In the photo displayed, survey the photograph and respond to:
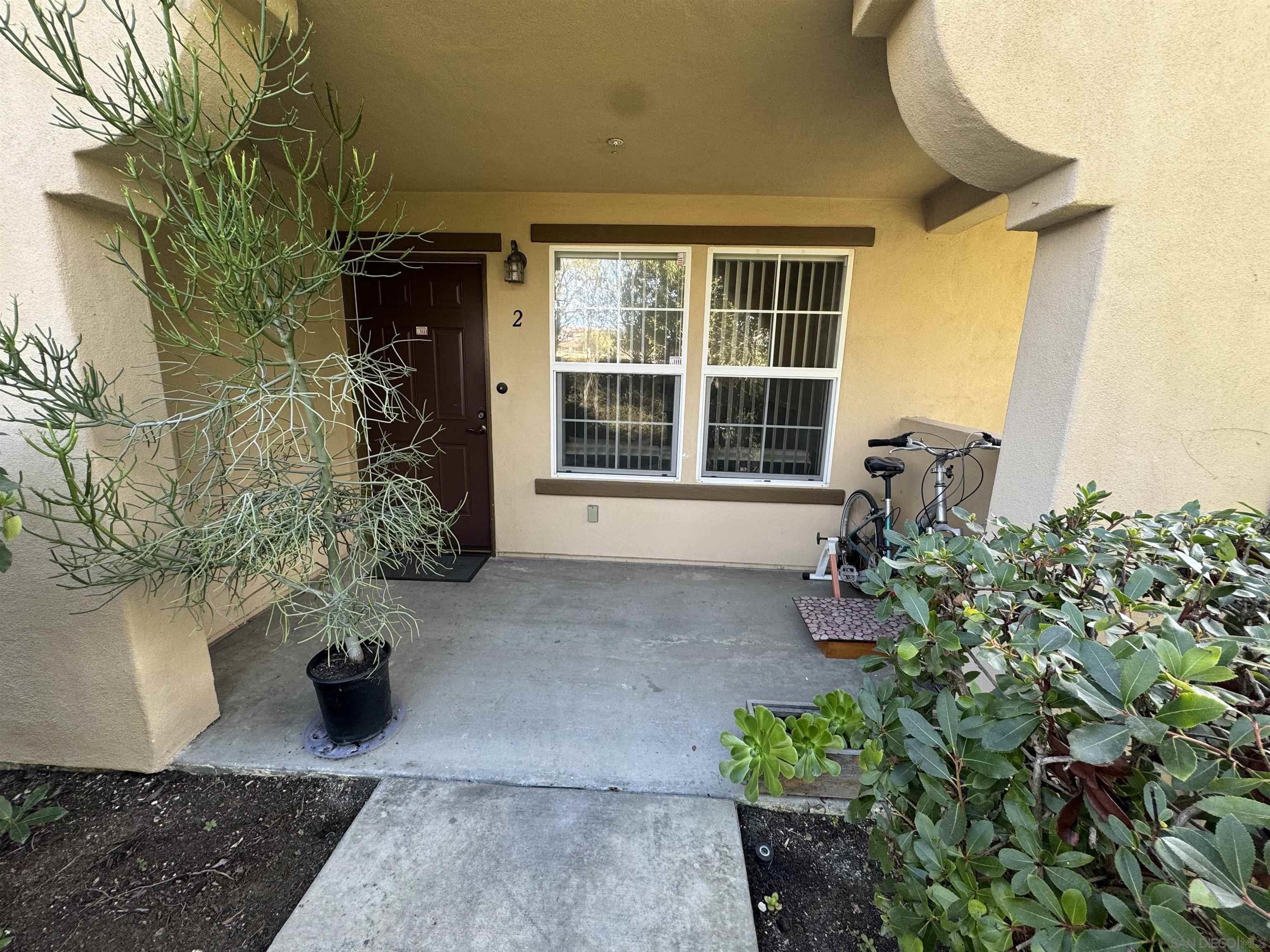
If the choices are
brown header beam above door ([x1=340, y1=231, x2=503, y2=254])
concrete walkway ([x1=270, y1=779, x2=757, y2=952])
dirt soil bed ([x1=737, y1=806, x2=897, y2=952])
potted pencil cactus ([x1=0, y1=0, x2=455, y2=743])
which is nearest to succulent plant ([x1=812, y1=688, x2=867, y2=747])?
dirt soil bed ([x1=737, y1=806, x2=897, y2=952])

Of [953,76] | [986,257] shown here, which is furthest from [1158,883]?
[986,257]

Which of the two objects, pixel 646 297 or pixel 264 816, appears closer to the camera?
pixel 264 816

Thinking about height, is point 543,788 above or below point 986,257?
below

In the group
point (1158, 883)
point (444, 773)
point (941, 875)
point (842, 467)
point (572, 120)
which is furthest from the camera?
point (842, 467)

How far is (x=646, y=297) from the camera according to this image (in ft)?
11.1

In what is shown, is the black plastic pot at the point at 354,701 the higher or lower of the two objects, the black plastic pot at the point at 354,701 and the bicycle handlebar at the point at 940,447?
the lower

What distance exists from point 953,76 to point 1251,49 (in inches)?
28.8

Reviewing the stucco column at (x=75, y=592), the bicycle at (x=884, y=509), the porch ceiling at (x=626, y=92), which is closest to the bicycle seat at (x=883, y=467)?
the bicycle at (x=884, y=509)

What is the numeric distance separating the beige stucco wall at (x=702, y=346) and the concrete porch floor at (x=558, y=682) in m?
0.42

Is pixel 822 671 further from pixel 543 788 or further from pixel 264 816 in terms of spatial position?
pixel 264 816

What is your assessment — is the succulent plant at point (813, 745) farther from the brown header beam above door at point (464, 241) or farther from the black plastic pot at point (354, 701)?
the brown header beam above door at point (464, 241)

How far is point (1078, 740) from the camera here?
58 centimetres

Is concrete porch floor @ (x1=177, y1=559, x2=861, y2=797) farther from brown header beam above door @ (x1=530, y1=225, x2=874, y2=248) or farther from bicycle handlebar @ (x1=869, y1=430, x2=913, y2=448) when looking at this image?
brown header beam above door @ (x1=530, y1=225, x2=874, y2=248)

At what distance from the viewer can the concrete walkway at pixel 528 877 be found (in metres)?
1.23
